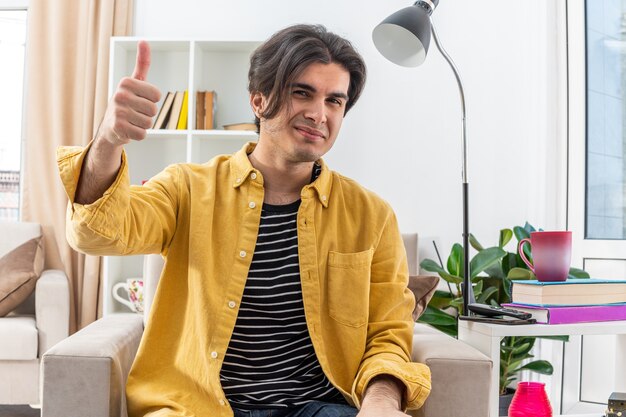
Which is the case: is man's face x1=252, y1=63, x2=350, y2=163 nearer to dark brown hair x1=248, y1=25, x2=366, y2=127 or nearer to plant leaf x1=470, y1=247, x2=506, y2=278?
dark brown hair x1=248, y1=25, x2=366, y2=127

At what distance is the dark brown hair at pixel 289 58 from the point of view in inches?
63.6

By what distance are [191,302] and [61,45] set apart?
2.80 metres

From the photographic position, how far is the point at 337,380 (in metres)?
1.56

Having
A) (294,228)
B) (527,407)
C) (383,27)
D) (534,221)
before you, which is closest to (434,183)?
(534,221)

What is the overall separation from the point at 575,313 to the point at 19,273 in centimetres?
241

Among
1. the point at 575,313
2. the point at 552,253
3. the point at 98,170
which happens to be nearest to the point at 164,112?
the point at 552,253

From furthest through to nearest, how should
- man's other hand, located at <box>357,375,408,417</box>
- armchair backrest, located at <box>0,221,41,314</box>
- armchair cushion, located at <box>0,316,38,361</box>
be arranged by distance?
armchair backrest, located at <box>0,221,41,314</box>
armchair cushion, located at <box>0,316,38,361</box>
man's other hand, located at <box>357,375,408,417</box>

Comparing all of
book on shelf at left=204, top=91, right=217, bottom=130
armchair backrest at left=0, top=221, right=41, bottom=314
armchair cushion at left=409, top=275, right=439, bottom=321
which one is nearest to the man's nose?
armchair cushion at left=409, top=275, right=439, bottom=321

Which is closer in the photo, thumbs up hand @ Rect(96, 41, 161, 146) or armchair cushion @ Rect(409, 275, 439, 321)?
thumbs up hand @ Rect(96, 41, 161, 146)

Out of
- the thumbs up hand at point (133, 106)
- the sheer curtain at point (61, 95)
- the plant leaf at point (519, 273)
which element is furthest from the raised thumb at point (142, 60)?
the sheer curtain at point (61, 95)

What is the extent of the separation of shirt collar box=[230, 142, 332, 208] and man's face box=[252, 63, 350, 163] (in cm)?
6

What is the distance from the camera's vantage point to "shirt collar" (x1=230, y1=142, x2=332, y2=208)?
1.62 meters

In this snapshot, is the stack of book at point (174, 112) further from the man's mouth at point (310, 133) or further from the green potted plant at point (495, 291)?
the man's mouth at point (310, 133)

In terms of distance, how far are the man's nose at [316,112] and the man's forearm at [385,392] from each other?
0.52 metres
